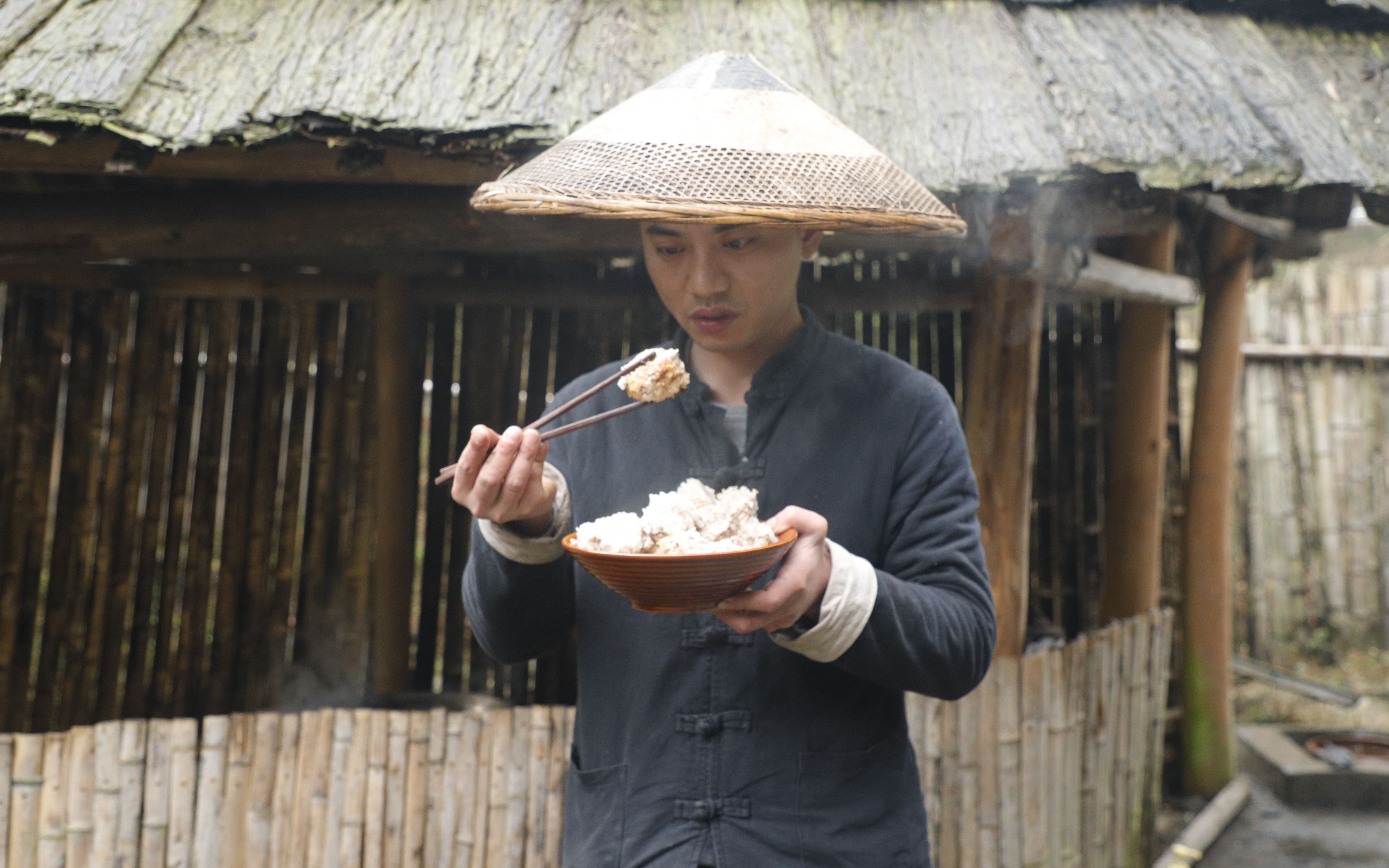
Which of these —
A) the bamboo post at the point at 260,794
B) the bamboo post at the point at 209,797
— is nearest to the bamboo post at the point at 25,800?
the bamboo post at the point at 209,797

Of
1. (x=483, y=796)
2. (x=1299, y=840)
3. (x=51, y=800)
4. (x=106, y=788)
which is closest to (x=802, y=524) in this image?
(x=483, y=796)

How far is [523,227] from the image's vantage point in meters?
3.58

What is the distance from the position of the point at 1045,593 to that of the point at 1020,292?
2520 mm

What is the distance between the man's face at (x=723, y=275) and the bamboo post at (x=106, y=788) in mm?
2354

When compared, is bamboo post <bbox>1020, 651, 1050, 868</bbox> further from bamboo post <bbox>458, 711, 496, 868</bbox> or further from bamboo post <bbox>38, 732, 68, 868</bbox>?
bamboo post <bbox>38, 732, 68, 868</bbox>

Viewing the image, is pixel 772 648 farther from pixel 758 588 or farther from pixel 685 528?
pixel 685 528

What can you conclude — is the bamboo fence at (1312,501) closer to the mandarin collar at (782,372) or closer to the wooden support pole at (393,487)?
the wooden support pole at (393,487)

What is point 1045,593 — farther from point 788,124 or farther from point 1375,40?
point 788,124

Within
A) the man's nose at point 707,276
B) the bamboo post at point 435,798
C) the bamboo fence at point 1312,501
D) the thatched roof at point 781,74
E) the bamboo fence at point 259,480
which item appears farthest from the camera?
the bamboo fence at point 1312,501

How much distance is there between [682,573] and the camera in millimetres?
1397

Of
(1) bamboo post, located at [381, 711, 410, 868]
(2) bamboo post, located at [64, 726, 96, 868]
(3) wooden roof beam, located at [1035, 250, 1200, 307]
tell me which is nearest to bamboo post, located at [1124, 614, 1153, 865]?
(3) wooden roof beam, located at [1035, 250, 1200, 307]

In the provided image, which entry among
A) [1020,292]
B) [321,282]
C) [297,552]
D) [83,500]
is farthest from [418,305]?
[1020,292]

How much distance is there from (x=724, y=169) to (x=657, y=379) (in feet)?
1.17

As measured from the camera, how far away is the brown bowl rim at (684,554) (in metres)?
1.37
